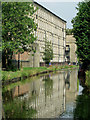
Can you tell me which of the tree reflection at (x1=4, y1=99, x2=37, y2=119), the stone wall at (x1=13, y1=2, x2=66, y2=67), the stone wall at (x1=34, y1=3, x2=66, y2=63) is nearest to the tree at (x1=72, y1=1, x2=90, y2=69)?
the tree reflection at (x1=4, y1=99, x2=37, y2=119)

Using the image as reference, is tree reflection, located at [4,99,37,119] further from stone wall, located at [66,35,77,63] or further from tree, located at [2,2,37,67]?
stone wall, located at [66,35,77,63]

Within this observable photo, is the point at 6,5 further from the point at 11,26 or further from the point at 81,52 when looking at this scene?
the point at 81,52

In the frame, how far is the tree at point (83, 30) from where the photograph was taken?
112 ft

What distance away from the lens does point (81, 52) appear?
34.3 m

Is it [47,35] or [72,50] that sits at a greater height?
[47,35]

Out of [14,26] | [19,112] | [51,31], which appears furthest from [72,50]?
[19,112]

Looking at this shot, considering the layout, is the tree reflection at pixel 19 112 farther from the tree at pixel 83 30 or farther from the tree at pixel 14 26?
the tree at pixel 83 30

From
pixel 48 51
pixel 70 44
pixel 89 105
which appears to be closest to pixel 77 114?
pixel 89 105

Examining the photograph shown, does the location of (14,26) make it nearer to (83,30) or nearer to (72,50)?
(83,30)

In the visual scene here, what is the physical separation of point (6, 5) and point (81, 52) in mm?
11539

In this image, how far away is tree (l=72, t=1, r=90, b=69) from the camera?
34281 millimetres

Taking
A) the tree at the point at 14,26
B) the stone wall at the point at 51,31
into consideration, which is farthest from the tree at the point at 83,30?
the stone wall at the point at 51,31

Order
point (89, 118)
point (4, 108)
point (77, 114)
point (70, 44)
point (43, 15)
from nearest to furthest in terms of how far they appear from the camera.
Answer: point (89, 118) → point (77, 114) → point (4, 108) → point (43, 15) → point (70, 44)

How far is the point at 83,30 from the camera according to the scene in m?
35.2
